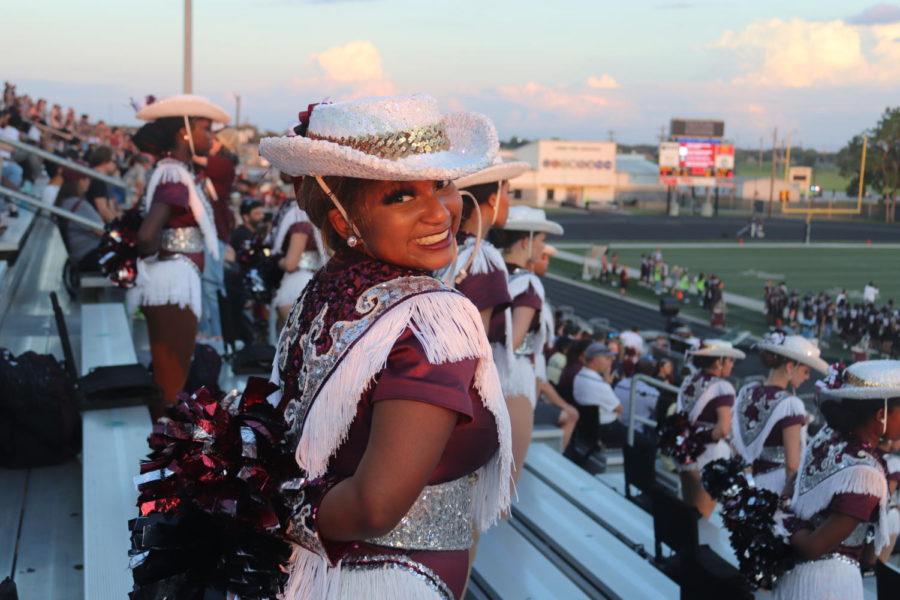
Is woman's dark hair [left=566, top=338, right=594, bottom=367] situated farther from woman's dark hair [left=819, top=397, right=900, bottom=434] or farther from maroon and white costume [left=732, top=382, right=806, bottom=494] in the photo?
woman's dark hair [left=819, top=397, right=900, bottom=434]

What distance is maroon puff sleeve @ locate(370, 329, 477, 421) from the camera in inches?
55.3

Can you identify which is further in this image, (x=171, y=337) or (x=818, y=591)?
(x=171, y=337)

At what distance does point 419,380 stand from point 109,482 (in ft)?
7.49

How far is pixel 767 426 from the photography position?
524cm

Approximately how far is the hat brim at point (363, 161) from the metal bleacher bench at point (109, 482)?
1.53 meters

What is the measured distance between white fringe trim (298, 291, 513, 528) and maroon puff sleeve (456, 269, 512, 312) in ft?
4.84

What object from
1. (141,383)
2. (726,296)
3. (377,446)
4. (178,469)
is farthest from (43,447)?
(726,296)

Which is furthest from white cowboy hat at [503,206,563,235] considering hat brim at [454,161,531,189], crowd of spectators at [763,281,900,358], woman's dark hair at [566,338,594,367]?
crowd of spectators at [763,281,900,358]

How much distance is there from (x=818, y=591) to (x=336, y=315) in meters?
2.51

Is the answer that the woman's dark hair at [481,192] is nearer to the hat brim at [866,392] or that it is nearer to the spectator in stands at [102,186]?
the hat brim at [866,392]

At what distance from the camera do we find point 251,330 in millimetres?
7863

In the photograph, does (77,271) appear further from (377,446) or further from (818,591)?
(377,446)

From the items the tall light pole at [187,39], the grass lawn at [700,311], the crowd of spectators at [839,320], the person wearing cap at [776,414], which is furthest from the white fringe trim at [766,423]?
the grass lawn at [700,311]

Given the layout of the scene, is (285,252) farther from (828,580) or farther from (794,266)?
(794,266)
